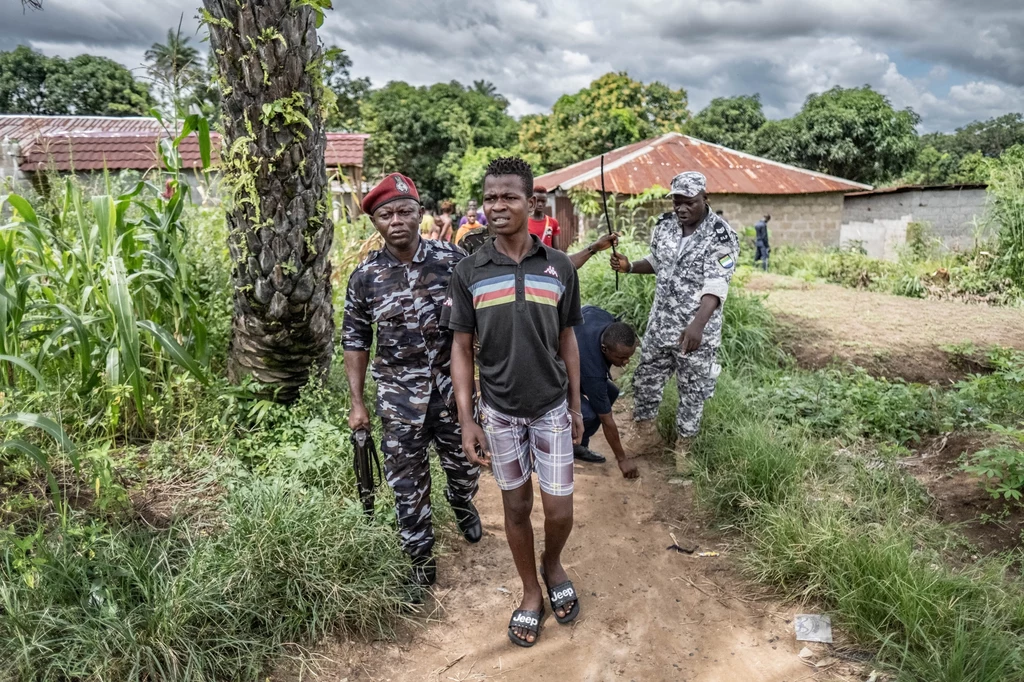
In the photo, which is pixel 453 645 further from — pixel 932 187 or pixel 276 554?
pixel 932 187

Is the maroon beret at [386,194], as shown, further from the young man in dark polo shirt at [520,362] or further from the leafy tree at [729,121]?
the leafy tree at [729,121]

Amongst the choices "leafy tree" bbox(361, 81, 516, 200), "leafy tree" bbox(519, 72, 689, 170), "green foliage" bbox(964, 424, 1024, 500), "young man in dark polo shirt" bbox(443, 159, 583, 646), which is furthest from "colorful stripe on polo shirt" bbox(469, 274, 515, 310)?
"leafy tree" bbox(361, 81, 516, 200)

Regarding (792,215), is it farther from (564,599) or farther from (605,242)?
(564,599)

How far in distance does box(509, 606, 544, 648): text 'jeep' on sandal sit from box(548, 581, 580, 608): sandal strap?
112 millimetres

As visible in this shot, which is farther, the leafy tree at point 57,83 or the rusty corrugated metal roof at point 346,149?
the leafy tree at point 57,83

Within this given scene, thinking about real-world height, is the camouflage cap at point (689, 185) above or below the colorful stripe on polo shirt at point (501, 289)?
above

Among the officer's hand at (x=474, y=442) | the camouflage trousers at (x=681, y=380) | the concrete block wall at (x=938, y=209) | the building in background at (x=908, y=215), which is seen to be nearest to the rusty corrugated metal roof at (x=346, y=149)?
the building in background at (x=908, y=215)

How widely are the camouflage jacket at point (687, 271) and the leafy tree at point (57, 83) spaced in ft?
115

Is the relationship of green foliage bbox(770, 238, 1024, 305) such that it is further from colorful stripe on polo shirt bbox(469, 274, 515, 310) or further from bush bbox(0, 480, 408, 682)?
bush bbox(0, 480, 408, 682)

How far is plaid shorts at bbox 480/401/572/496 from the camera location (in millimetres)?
2455

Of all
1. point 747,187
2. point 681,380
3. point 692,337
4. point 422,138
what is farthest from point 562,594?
point 422,138

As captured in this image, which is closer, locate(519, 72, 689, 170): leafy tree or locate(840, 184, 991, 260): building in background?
locate(840, 184, 991, 260): building in background

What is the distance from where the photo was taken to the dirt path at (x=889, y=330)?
5.58m

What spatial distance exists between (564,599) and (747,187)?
14106 mm
